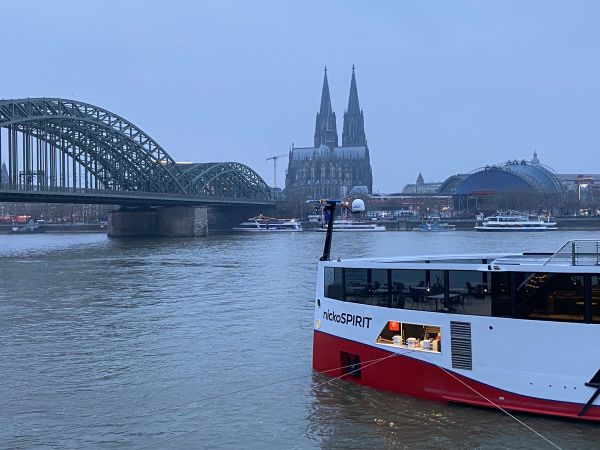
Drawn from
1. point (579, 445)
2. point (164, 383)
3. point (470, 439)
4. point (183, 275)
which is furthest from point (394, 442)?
point (183, 275)

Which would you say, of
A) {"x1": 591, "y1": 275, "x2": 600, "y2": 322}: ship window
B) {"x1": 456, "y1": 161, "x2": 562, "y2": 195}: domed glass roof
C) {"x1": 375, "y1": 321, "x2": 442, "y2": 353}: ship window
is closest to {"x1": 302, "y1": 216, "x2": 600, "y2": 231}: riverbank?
{"x1": 456, "y1": 161, "x2": 562, "y2": 195}: domed glass roof

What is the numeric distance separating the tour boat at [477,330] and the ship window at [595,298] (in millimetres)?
16

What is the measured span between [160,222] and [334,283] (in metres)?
83.4

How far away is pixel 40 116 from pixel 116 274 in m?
40.2

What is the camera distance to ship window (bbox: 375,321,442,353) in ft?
42.9

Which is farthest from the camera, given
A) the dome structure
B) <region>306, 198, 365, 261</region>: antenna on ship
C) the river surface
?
the dome structure

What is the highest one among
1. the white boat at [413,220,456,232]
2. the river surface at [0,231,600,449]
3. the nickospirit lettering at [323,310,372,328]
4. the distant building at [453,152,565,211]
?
the distant building at [453,152,565,211]

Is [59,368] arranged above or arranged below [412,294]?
below

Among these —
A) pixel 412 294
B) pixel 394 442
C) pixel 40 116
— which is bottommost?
pixel 394 442

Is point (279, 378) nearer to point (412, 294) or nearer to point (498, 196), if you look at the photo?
point (412, 294)

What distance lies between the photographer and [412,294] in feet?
44.3

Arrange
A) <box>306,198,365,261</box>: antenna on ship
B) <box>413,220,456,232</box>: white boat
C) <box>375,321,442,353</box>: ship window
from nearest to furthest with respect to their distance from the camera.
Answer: <box>375,321,442,353</box>: ship window → <box>306,198,365,261</box>: antenna on ship → <box>413,220,456,232</box>: white boat

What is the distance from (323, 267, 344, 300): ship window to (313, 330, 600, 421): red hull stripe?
84cm

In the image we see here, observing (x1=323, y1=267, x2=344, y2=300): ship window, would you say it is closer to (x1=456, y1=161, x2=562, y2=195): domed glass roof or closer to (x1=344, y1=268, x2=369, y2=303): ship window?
(x1=344, y1=268, x2=369, y2=303): ship window
